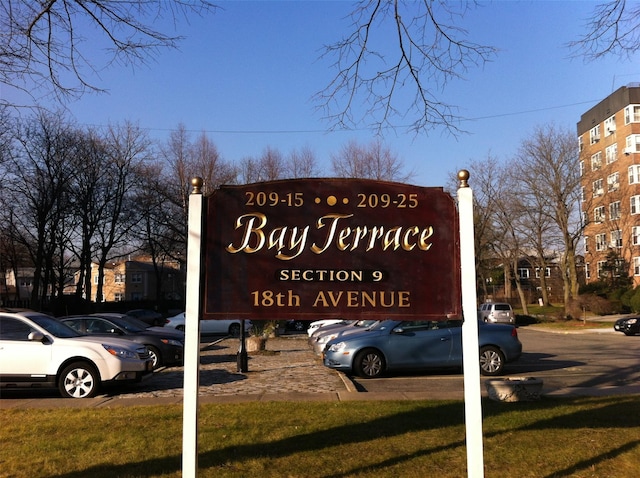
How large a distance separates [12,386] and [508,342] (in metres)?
10.3

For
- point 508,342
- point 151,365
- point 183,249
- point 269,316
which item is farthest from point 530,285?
point 269,316

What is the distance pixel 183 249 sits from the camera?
41094 mm

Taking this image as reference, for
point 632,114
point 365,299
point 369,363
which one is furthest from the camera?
point 632,114

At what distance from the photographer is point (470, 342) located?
454 cm

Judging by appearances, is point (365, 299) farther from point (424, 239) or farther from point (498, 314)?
point (498, 314)

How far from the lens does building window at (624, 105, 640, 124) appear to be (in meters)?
52.0

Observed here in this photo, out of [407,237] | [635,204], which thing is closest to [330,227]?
[407,237]

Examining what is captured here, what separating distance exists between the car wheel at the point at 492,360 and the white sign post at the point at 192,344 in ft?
31.8

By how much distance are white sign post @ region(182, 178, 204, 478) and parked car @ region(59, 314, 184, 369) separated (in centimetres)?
1009

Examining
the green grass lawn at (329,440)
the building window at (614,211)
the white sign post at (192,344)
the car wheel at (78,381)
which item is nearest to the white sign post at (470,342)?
the green grass lawn at (329,440)

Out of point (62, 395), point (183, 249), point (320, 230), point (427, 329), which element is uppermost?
point (183, 249)

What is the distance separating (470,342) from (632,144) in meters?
55.1

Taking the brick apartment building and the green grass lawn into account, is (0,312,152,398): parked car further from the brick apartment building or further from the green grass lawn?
the brick apartment building

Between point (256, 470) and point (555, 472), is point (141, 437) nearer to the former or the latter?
point (256, 470)
